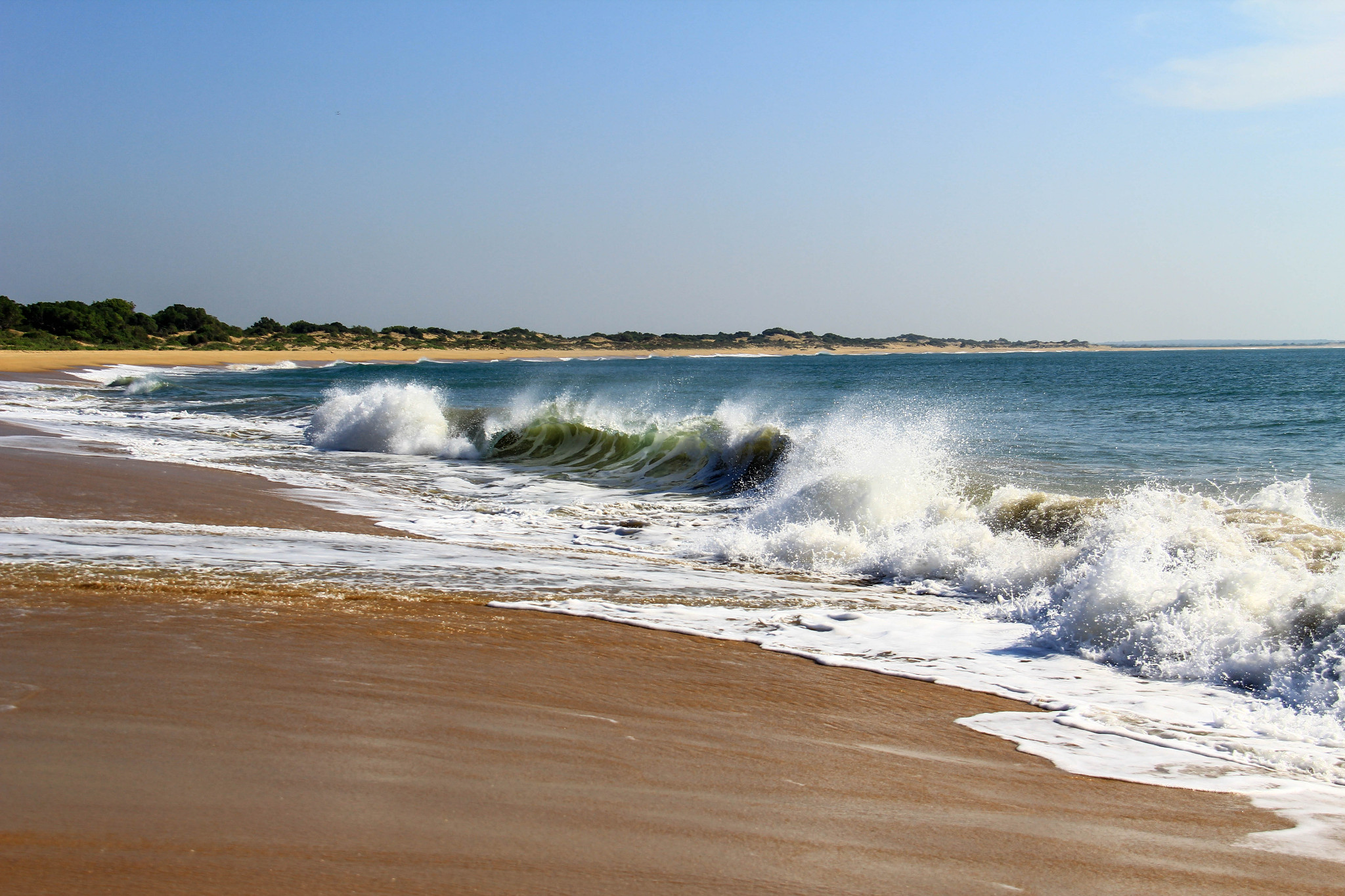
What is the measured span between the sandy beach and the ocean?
477 mm

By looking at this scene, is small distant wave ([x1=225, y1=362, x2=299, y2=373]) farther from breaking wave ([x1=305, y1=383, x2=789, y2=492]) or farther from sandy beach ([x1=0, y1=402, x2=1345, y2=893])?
sandy beach ([x1=0, y1=402, x2=1345, y2=893])

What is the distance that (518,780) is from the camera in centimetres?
328

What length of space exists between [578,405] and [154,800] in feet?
66.6

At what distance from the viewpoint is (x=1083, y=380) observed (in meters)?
53.2

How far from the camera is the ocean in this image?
4684 mm

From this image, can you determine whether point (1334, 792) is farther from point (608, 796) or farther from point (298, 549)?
point (298, 549)

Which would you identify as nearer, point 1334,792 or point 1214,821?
point 1214,821

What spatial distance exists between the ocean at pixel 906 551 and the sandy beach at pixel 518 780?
0.48m

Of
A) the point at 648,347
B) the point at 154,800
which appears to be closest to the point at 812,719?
the point at 154,800

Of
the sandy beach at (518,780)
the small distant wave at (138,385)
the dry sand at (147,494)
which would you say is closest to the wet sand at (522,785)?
the sandy beach at (518,780)

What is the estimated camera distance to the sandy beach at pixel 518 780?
268 centimetres

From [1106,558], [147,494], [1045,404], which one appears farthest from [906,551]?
[1045,404]

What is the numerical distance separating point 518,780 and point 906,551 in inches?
230

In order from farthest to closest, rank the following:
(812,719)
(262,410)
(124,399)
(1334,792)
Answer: (124,399), (262,410), (812,719), (1334,792)
